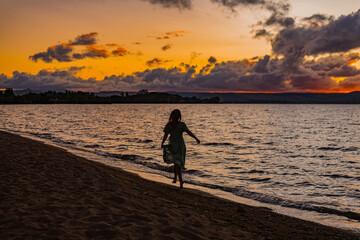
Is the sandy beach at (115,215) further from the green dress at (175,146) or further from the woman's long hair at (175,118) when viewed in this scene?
the woman's long hair at (175,118)


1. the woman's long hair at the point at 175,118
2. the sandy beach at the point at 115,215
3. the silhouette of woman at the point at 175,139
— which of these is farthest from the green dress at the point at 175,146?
the sandy beach at the point at 115,215

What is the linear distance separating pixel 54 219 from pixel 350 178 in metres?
15.8

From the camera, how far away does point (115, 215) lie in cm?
666

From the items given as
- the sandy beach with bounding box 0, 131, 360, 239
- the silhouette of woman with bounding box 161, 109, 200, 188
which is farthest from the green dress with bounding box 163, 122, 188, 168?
the sandy beach with bounding box 0, 131, 360, 239

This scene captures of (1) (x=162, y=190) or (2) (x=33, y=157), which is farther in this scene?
(2) (x=33, y=157)

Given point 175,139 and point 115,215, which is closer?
point 115,215

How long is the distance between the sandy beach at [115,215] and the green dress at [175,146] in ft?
4.14

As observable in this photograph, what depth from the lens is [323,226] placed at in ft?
27.0

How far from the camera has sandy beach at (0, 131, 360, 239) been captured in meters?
5.71

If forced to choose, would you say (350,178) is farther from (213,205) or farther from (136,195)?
(136,195)

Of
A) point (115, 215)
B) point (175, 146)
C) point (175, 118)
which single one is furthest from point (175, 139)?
point (115, 215)

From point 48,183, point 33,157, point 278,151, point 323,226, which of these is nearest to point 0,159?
point 33,157

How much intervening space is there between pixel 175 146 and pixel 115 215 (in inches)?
176

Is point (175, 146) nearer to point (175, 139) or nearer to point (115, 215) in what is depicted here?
point (175, 139)
